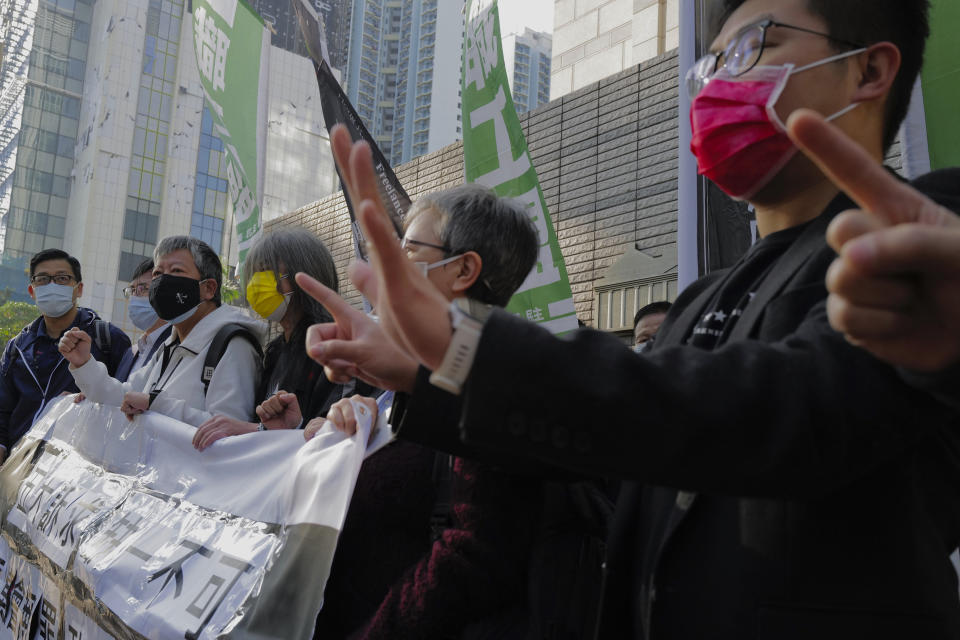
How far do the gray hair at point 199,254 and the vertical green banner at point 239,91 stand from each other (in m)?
1.69

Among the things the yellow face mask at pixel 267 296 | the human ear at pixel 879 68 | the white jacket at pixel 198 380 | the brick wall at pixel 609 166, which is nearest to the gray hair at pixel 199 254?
the white jacket at pixel 198 380

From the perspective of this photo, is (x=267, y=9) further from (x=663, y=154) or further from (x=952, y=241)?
(x=952, y=241)

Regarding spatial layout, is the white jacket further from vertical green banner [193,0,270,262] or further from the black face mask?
vertical green banner [193,0,270,262]

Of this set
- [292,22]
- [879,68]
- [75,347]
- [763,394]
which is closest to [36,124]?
[292,22]

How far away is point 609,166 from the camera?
686cm

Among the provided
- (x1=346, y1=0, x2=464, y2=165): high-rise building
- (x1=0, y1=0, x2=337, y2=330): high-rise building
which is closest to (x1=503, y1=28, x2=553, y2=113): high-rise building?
(x1=346, y1=0, x2=464, y2=165): high-rise building

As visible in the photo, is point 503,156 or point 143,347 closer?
point 503,156

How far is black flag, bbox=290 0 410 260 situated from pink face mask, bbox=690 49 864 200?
3068mm

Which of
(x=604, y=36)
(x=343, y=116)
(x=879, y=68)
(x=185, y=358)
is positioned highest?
(x=604, y=36)

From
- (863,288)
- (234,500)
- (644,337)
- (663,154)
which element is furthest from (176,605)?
(663,154)

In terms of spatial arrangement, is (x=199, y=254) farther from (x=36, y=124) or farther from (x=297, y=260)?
(x=36, y=124)

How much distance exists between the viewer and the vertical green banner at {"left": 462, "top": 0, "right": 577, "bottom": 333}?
4320 mm

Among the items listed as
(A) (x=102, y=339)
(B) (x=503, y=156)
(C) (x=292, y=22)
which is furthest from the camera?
(C) (x=292, y=22)

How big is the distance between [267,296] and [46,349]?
260 cm
